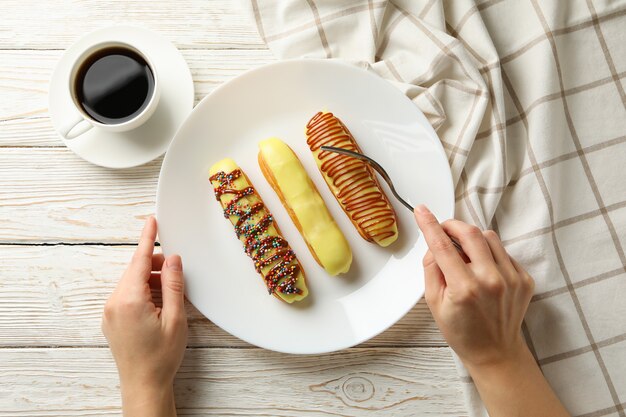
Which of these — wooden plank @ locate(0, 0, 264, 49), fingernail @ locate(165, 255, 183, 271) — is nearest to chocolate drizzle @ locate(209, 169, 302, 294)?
fingernail @ locate(165, 255, 183, 271)

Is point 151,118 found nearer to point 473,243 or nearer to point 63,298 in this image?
point 63,298

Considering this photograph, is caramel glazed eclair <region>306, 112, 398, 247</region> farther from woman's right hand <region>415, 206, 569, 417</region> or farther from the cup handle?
the cup handle

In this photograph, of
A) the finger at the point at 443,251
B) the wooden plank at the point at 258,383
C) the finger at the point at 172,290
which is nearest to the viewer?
the finger at the point at 443,251

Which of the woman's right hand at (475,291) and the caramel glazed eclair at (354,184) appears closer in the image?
the woman's right hand at (475,291)

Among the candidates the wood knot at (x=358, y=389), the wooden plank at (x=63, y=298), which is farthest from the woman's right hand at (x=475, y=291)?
the wooden plank at (x=63, y=298)

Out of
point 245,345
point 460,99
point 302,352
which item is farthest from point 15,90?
point 460,99

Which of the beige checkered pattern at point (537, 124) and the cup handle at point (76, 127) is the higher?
the cup handle at point (76, 127)

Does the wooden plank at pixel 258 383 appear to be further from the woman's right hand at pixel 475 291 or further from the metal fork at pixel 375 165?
the metal fork at pixel 375 165
